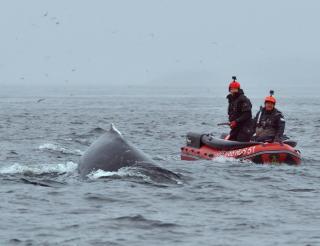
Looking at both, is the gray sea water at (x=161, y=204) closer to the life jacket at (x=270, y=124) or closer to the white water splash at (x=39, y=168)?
the white water splash at (x=39, y=168)

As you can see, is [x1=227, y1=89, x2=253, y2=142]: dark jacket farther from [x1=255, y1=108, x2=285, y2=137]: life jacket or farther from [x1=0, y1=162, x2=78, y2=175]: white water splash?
[x1=0, y1=162, x2=78, y2=175]: white water splash

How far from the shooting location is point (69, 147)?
2489 cm

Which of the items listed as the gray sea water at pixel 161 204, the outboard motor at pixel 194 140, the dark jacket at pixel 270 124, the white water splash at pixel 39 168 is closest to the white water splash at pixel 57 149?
the gray sea water at pixel 161 204

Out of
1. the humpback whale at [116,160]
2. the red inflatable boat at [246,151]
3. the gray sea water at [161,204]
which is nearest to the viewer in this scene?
the gray sea water at [161,204]

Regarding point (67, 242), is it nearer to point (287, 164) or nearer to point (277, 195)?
point (277, 195)

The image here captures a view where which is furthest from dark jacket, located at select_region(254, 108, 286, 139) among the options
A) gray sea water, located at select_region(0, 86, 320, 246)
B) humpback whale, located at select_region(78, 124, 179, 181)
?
humpback whale, located at select_region(78, 124, 179, 181)

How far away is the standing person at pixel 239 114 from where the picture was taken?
69.6ft

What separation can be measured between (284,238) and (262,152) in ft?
29.0

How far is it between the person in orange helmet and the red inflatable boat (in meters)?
0.40

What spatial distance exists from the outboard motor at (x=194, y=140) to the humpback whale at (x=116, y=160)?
602cm

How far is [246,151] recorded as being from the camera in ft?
65.5

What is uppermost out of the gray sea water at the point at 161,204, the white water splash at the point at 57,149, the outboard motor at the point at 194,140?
the outboard motor at the point at 194,140

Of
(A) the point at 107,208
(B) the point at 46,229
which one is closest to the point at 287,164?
(A) the point at 107,208

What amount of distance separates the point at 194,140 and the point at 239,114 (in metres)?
1.80
